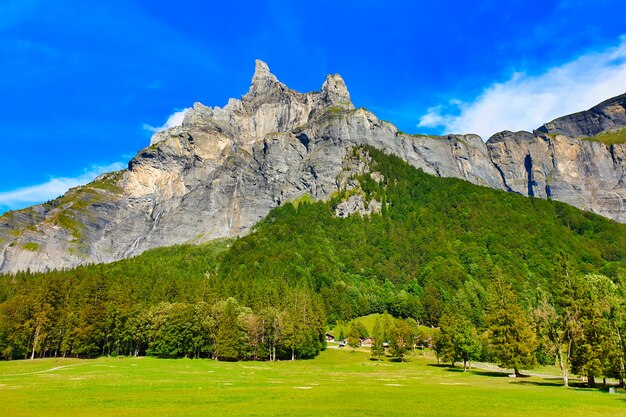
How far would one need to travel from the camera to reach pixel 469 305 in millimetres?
175875

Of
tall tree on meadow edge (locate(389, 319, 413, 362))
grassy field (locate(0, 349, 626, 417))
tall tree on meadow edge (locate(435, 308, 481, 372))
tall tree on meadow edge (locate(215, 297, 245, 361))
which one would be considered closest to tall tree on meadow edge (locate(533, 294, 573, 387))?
grassy field (locate(0, 349, 626, 417))

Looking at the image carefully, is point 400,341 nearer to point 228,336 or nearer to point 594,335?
point 228,336

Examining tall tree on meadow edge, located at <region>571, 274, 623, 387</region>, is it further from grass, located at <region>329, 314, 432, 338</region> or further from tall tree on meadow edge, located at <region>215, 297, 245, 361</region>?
grass, located at <region>329, 314, 432, 338</region>

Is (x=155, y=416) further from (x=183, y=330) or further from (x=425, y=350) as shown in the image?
(x=425, y=350)

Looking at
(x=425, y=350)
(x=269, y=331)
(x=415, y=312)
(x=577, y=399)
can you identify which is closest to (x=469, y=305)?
(x=415, y=312)

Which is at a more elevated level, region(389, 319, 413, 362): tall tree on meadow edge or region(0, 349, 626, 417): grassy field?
region(389, 319, 413, 362): tall tree on meadow edge

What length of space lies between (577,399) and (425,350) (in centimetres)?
10821

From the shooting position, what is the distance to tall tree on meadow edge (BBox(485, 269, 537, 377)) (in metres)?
72.8

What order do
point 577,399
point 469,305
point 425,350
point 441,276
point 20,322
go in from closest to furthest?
point 577,399, point 20,322, point 425,350, point 469,305, point 441,276

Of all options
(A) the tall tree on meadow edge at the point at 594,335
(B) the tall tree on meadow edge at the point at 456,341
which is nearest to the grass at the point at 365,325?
(B) the tall tree on meadow edge at the point at 456,341

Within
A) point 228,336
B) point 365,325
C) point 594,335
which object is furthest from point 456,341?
point 365,325

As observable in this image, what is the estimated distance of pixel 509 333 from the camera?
74.9m

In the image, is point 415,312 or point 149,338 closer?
point 149,338

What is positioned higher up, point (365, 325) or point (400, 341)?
point (365, 325)
